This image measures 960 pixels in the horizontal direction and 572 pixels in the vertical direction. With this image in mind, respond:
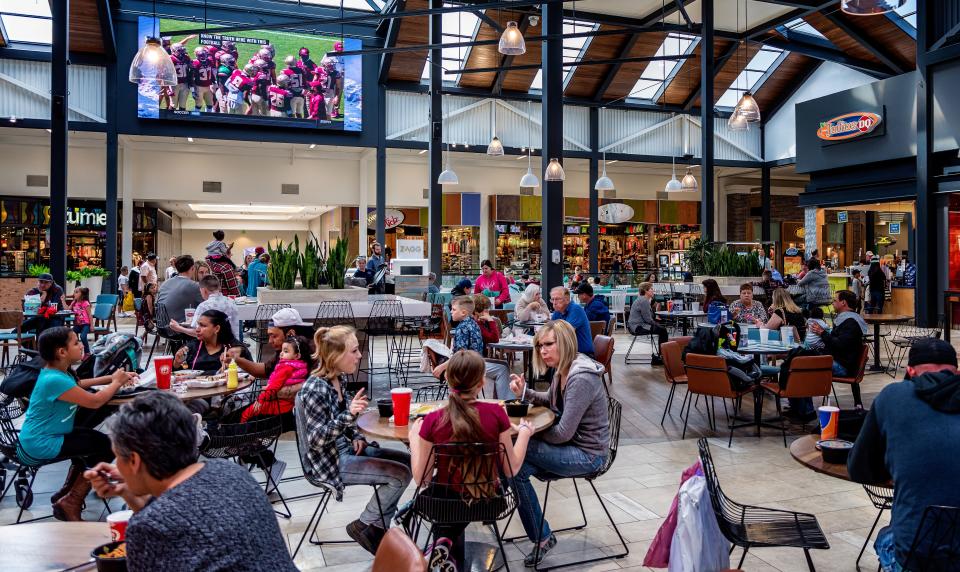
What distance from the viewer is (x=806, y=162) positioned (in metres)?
16.5

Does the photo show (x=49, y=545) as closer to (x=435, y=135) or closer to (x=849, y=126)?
(x=435, y=135)

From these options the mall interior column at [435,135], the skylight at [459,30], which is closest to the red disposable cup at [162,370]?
the mall interior column at [435,135]

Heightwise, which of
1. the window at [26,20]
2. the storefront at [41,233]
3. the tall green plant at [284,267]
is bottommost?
the tall green plant at [284,267]

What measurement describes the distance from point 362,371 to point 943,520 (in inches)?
242

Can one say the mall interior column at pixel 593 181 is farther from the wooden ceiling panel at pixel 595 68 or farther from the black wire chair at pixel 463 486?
the black wire chair at pixel 463 486

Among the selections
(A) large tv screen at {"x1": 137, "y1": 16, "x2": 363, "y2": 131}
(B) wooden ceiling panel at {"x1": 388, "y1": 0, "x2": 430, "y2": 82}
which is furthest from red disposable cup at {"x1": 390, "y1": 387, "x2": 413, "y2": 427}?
(A) large tv screen at {"x1": 137, "y1": 16, "x2": 363, "y2": 131}

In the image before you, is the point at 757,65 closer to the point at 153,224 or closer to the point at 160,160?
the point at 160,160

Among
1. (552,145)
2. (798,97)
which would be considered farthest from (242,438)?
(798,97)

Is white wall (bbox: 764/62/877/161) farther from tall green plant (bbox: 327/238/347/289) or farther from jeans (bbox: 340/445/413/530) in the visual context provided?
jeans (bbox: 340/445/413/530)

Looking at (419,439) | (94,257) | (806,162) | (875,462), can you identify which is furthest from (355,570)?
(94,257)

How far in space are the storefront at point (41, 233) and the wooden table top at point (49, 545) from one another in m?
16.5

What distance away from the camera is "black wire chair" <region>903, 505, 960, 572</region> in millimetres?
2232

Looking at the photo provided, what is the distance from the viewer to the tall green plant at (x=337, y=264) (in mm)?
7793

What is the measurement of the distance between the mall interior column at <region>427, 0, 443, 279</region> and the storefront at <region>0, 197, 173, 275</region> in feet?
26.5
